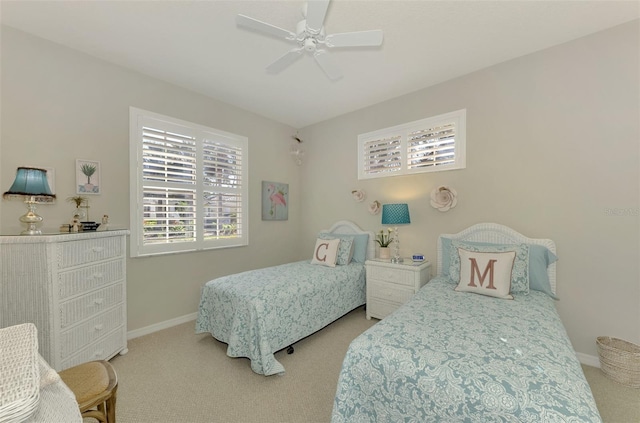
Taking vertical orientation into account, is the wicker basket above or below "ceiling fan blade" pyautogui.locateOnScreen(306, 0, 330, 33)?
below

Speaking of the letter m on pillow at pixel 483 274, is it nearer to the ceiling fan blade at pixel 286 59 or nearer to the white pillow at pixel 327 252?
the white pillow at pixel 327 252

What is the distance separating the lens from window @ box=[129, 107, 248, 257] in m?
2.85

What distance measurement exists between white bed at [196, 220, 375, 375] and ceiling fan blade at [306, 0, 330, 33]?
208 cm

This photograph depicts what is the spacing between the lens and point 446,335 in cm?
147

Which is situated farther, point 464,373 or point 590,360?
point 590,360

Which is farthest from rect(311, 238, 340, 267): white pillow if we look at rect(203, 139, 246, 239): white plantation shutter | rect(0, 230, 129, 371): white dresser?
rect(0, 230, 129, 371): white dresser

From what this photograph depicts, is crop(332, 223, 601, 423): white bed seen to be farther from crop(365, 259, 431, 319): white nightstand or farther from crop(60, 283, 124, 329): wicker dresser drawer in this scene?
crop(60, 283, 124, 329): wicker dresser drawer

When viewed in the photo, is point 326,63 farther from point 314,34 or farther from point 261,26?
point 261,26

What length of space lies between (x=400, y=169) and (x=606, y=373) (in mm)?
2615

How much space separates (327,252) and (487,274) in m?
1.76

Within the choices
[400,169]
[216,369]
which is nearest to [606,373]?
[400,169]

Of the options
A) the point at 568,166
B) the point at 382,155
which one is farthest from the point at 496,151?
the point at 382,155

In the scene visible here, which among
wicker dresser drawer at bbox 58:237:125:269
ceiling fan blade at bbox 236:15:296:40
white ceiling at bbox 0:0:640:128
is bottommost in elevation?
wicker dresser drawer at bbox 58:237:125:269

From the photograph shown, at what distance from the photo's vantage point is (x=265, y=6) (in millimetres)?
1955
